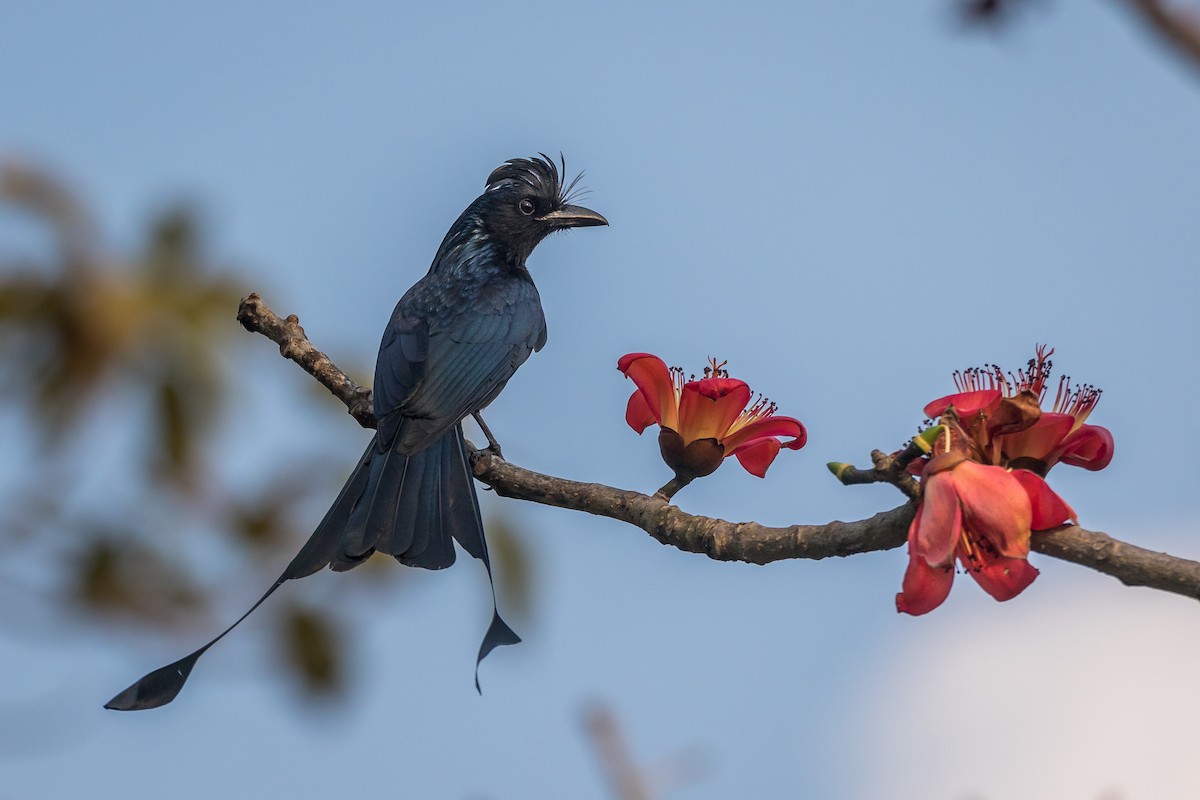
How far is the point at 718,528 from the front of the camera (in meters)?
2.27

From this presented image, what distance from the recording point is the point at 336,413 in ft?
11.9

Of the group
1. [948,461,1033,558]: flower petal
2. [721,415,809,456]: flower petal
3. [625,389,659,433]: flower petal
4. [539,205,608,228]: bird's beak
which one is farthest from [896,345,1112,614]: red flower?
[539,205,608,228]: bird's beak

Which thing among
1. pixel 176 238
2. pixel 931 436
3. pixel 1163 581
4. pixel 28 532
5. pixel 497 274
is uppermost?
pixel 497 274

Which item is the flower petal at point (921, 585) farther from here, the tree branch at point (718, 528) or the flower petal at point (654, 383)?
the flower petal at point (654, 383)

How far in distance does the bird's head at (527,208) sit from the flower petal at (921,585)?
3.30 m

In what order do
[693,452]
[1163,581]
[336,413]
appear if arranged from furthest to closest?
[336,413] < [693,452] < [1163,581]

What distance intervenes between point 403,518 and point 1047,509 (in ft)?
5.52

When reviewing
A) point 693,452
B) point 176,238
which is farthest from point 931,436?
point 176,238

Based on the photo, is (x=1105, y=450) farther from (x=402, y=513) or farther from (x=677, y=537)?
(x=402, y=513)

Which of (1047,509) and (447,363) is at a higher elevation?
(447,363)

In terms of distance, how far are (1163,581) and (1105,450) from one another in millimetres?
418

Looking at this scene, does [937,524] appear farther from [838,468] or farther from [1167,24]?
[1167,24]

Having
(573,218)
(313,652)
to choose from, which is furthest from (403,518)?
(573,218)

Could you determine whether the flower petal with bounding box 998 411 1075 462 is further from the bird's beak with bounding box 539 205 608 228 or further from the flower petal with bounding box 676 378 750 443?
the bird's beak with bounding box 539 205 608 228
